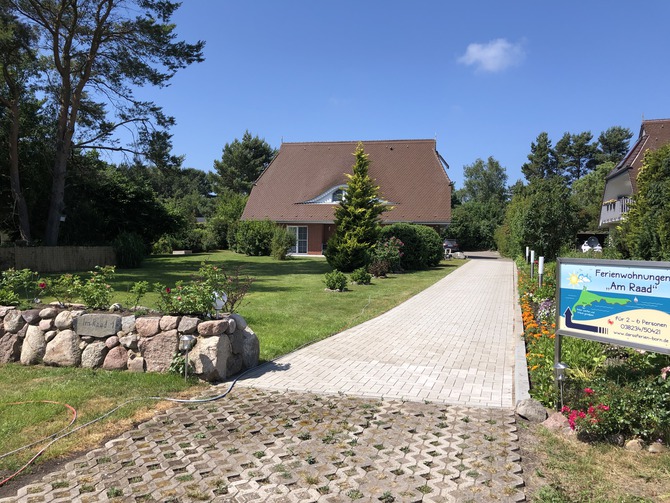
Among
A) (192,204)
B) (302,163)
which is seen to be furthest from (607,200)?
(192,204)

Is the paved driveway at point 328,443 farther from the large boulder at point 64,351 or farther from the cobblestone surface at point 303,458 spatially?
the large boulder at point 64,351

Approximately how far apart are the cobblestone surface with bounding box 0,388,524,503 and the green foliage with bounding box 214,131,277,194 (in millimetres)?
60265

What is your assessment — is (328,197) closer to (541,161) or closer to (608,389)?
(608,389)

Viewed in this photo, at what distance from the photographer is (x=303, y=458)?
4.01 m

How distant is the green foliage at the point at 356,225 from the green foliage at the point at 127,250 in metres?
9.74

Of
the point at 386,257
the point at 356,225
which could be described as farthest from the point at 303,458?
the point at 356,225

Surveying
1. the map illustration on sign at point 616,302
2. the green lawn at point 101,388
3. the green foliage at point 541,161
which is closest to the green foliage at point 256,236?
the green lawn at point 101,388

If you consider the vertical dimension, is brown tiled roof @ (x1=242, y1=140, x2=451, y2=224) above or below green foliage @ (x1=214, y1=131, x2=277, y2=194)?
below

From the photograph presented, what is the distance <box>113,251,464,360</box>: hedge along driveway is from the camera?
9.23m

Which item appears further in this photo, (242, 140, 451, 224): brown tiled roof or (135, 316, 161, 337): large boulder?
(242, 140, 451, 224): brown tiled roof

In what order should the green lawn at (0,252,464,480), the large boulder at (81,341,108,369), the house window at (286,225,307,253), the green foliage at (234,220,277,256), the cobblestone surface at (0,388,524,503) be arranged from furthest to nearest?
the house window at (286,225,307,253)
the green foliage at (234,220,277,256)
the large boulder at (81,341,108,369)
the green lawn at (0,252,464,480)
the cobblestone surface at (0,388,524,503)

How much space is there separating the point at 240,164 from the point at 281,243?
115 ft

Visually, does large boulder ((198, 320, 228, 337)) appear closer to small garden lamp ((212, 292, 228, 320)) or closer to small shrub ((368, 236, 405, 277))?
small garden lamp ((212, 292, 228, 320))

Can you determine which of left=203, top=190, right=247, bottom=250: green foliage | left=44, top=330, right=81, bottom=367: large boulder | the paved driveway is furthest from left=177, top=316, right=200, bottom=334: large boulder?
left=203, top=190, right=247, bottom=250: green foliage
